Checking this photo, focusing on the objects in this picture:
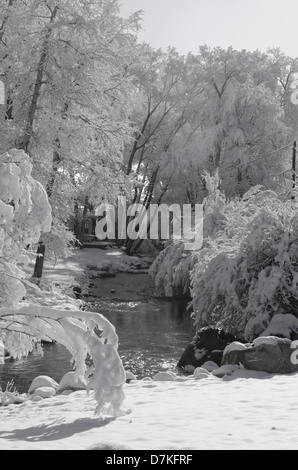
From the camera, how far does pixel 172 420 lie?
6305 millimetres

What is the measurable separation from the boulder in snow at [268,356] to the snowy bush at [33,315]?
357cm

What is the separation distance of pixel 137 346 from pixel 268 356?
4.22 metres

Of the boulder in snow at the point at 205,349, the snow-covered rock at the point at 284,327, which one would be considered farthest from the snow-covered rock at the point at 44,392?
the snow-covered rock at the point at 284,327

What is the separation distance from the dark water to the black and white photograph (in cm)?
7

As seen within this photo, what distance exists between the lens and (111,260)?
103ft

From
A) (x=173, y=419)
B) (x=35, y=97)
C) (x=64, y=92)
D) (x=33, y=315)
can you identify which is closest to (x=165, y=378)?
(x=33, y=315)

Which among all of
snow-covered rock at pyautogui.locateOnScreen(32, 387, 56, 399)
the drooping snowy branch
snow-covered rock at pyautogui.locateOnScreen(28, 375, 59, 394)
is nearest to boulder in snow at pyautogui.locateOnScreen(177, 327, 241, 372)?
snow-covered rock at pyautogui.locateOnScreen(28, 375, 59, 394)

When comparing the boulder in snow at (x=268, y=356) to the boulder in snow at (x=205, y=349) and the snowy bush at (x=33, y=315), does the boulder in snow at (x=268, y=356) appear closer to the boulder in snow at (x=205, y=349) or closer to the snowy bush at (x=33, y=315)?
the boulder in snow at (x=205, y=349)

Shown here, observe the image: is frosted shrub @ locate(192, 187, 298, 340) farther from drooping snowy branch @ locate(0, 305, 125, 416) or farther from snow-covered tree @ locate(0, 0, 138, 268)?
drooping snowy branch @ locate(0, 305, 125, 416)

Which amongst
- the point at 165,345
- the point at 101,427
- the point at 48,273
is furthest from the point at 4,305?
the point at 48,273

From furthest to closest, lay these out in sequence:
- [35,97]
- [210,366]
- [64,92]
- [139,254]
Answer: [139,254] < [35,97] < [64,92] < [210,366]

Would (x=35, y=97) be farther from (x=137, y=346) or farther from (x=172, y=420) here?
(x=172, y=420)

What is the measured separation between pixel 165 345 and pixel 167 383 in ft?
15.4

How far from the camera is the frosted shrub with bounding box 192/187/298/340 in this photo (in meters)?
13.1
